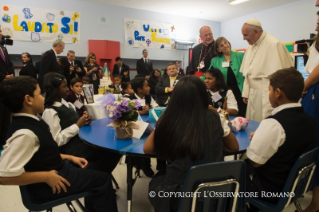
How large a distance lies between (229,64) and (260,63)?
20.8 inches

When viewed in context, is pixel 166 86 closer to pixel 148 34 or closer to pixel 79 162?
pixel 79 162

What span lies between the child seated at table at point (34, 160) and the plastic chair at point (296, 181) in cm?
93

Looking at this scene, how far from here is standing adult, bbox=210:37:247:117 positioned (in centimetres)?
310

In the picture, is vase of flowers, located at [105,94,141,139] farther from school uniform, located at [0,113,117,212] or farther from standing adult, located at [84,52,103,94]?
standing adult, located at [84,52,103,94]

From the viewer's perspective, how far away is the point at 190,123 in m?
1.13

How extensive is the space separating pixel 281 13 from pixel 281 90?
319 inches

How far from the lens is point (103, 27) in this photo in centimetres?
769

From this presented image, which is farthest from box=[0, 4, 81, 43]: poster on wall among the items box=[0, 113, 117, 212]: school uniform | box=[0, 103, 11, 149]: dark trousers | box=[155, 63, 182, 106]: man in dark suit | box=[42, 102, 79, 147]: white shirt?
box=[0, 113, 117, 212]: school uniform

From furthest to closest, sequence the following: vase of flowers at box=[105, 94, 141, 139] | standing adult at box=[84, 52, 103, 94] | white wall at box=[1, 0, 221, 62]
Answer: white wall at box=[1, 0, 221, 62], standing adult at box=[84, 52, 103, 94], vase of flowers at box=[105, 94, 141, 139]

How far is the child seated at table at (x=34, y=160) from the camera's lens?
A: 1.16m

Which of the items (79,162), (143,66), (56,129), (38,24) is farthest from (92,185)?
(143,66)

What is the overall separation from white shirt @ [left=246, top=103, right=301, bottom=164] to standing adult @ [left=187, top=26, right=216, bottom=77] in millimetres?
2291

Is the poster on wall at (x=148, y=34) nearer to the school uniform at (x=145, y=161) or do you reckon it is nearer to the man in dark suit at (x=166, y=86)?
the man in dark suit at (x=166, y=86)

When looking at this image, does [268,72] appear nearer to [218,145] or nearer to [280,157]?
[280,157]
